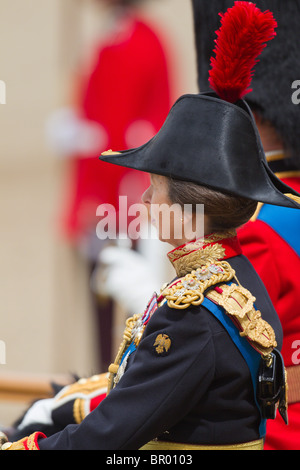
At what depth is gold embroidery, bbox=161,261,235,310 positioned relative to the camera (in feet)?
4.66

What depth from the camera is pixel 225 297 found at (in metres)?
1.44

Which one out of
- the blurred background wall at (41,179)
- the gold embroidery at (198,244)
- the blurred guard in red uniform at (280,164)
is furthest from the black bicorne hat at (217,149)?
the blurred background wall at (41,179)

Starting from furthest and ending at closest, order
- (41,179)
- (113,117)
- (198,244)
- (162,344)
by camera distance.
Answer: (41,179)
(113,117)
(198,244)
(162,344)

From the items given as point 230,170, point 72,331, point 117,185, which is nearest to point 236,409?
point 230,170

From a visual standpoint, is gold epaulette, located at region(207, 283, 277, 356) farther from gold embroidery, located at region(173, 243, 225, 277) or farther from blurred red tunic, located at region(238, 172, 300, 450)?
blurred red tunic, located at region(238, 172, 300, 450)

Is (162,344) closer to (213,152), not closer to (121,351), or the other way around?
(121,351)

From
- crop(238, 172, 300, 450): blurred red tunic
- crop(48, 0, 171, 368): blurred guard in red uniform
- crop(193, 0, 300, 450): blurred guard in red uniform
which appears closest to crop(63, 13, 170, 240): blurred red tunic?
crop(48, 0, 171, 368): blurred guard in red uniform

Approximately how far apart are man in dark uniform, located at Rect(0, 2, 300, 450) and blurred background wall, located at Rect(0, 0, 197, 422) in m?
2.55

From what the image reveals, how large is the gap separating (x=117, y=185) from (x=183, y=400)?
2532mm

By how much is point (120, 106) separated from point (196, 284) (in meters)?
2.54

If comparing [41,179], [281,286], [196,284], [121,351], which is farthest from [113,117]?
[41,179]

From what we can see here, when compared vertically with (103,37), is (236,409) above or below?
below

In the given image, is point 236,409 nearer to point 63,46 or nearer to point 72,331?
point 72,331

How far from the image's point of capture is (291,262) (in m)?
1.86
